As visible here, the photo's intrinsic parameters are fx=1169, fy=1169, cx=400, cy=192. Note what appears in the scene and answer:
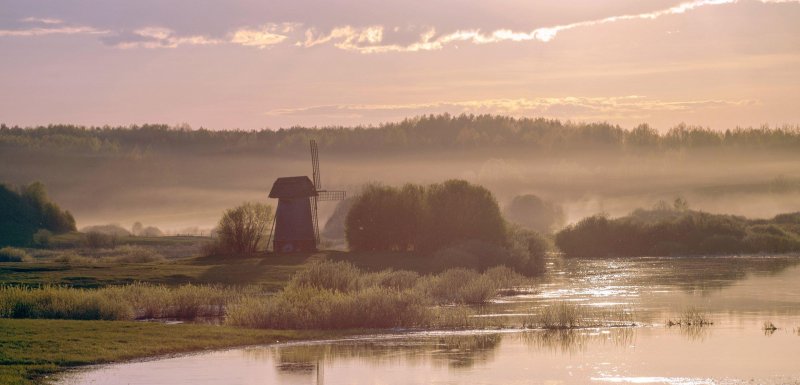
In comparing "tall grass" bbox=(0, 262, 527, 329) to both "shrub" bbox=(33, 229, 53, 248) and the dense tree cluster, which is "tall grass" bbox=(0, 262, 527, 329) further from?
"shrub" bbox=(33, 229, 53, 248)

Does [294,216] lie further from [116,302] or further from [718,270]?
[116,302]

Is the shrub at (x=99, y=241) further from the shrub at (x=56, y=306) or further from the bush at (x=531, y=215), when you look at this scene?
the bush at (x=531, y=215)

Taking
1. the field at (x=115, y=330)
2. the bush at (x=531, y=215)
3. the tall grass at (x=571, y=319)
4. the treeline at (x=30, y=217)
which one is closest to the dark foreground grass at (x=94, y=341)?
the field at (x=115, y=330)

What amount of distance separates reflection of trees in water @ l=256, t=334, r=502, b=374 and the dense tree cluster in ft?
180

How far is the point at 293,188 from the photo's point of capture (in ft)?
345

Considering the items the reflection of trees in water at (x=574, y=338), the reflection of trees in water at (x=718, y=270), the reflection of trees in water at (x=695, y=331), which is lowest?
the reflection of trees in water at (x=695, y=331)

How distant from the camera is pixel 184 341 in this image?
45.3m

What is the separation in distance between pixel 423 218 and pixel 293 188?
12.0 meters

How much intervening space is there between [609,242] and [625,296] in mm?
62322

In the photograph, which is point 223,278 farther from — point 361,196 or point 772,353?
point 772,353

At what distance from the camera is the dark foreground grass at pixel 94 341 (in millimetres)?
38375

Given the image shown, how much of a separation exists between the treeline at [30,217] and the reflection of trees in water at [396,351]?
90406 millimetres

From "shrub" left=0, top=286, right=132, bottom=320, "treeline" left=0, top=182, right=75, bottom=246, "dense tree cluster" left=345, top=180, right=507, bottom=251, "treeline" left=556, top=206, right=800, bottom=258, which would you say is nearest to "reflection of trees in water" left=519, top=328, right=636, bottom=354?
A: "shrub" left=0, top=286, right=132, bottom=320

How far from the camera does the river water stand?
37406mm
